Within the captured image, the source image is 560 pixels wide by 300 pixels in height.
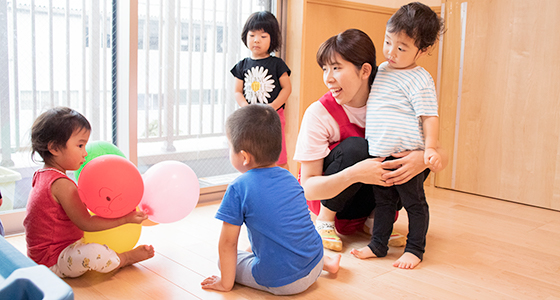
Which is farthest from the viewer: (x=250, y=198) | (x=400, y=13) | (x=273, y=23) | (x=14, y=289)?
(x=273, y=23)

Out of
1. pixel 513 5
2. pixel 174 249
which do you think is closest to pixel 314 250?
pixel 174 249

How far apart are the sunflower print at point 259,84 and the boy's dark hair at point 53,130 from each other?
105cm

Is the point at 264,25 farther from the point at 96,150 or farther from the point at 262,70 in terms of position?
the point at 96,150

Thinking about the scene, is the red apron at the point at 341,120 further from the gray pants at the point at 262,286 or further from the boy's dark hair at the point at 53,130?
the boy's dark hair at the point at 53,130

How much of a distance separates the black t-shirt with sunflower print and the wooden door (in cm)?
101

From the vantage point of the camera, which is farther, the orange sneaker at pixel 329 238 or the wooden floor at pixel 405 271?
the orange sneaker at pixel 329 238

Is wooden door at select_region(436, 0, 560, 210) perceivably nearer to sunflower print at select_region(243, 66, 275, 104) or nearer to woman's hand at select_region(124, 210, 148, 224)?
sunflower print at select_region(243, 66, 275, 104)

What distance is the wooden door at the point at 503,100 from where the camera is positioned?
89.4 inches

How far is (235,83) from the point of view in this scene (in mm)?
2324

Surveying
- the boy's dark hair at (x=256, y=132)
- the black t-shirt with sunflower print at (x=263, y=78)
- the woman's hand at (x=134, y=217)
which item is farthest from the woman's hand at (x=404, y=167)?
the black t-shirt with sunflower print at (x=263, y=78)

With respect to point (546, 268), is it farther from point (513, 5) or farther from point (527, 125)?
point (513, 5)

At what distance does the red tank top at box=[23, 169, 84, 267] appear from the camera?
1.32 metres

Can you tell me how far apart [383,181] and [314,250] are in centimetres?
40

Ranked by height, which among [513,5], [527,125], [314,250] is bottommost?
[314,250]
